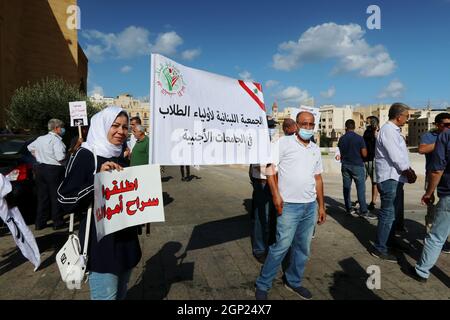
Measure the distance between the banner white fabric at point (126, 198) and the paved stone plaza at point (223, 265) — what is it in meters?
1.53

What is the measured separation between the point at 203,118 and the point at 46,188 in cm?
439

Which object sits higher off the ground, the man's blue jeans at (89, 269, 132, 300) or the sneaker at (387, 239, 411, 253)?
the man's blue jeans at (89, 269, 132, 300)

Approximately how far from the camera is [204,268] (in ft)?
14.0

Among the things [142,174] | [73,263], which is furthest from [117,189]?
[73,263]

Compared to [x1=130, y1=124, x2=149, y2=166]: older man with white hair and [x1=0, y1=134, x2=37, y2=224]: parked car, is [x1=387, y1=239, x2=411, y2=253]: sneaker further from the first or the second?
[x1=0, y1=134, x2=37, y2=224]: parked car

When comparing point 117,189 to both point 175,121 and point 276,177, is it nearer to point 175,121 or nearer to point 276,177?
point 175,121

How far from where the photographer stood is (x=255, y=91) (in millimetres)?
3771

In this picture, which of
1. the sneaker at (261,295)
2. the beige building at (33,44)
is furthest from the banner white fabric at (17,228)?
the beige building at (33,44)

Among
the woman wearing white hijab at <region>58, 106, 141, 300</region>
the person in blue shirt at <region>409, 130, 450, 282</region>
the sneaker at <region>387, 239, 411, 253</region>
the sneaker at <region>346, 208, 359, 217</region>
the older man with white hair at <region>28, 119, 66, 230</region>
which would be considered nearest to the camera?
the woman wearing white hijab at <region>58, 106, 141, 300</region>

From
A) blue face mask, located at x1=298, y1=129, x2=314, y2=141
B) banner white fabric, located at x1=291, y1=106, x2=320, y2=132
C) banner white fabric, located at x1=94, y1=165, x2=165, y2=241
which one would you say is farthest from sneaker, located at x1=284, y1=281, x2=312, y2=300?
banner white fabric, located at x1=291, y1=106, x2=320, y2=132

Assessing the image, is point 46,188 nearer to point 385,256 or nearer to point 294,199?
point 294,199

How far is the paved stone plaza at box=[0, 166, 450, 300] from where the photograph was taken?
3633 mm

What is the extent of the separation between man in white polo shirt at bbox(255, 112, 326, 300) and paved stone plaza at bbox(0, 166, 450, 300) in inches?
13.1

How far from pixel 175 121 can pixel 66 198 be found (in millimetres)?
1143
